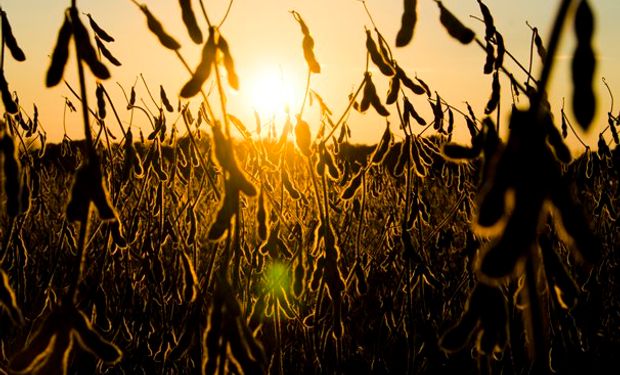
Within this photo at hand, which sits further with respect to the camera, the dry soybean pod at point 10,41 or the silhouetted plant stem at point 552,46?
the dry soybean pod at point 10,41

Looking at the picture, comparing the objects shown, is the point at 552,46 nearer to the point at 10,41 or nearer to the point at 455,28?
the point at 455,28

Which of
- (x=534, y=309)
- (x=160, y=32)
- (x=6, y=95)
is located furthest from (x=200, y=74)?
(x=6, y=95)

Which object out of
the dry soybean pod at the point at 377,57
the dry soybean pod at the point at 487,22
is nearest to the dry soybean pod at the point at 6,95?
the dry soybean pod at the point at 377,57

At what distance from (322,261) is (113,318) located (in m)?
2.25

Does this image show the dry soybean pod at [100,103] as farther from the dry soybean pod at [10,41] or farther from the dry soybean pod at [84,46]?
the dry soybean pod at [84,46]

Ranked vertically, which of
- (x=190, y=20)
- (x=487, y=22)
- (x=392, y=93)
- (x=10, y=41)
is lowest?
(x=190, y=20)

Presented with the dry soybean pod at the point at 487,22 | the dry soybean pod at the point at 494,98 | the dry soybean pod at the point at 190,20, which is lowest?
Result: the dry soybean pod at the point at 190,20

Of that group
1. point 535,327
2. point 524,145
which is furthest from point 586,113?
point 535,327

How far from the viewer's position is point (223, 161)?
88 centimetres

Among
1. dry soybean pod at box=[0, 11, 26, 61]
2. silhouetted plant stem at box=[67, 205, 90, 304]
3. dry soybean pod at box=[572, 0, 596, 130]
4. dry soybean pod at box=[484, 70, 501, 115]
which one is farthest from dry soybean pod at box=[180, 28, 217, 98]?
dry soybean pod at box=[484, 70, 501, 115]

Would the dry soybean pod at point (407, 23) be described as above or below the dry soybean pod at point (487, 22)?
below

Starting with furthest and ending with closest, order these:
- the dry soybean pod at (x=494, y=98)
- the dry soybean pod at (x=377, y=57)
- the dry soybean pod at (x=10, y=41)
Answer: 1. the dry soybean pod at (x=494, y=98)
2. the dry soybean pod at (x=10, y=41)
3. the dry soybean pod at (x=377, y=57)

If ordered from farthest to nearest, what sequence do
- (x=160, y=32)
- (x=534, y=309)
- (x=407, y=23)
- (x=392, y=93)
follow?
1. (x=392, y=93)
2. (x=407, y=23)
3. (x=160, y=32)
4. (x=534, y=309)

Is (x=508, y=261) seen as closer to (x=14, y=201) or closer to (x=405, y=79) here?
(x=14, y=201)
